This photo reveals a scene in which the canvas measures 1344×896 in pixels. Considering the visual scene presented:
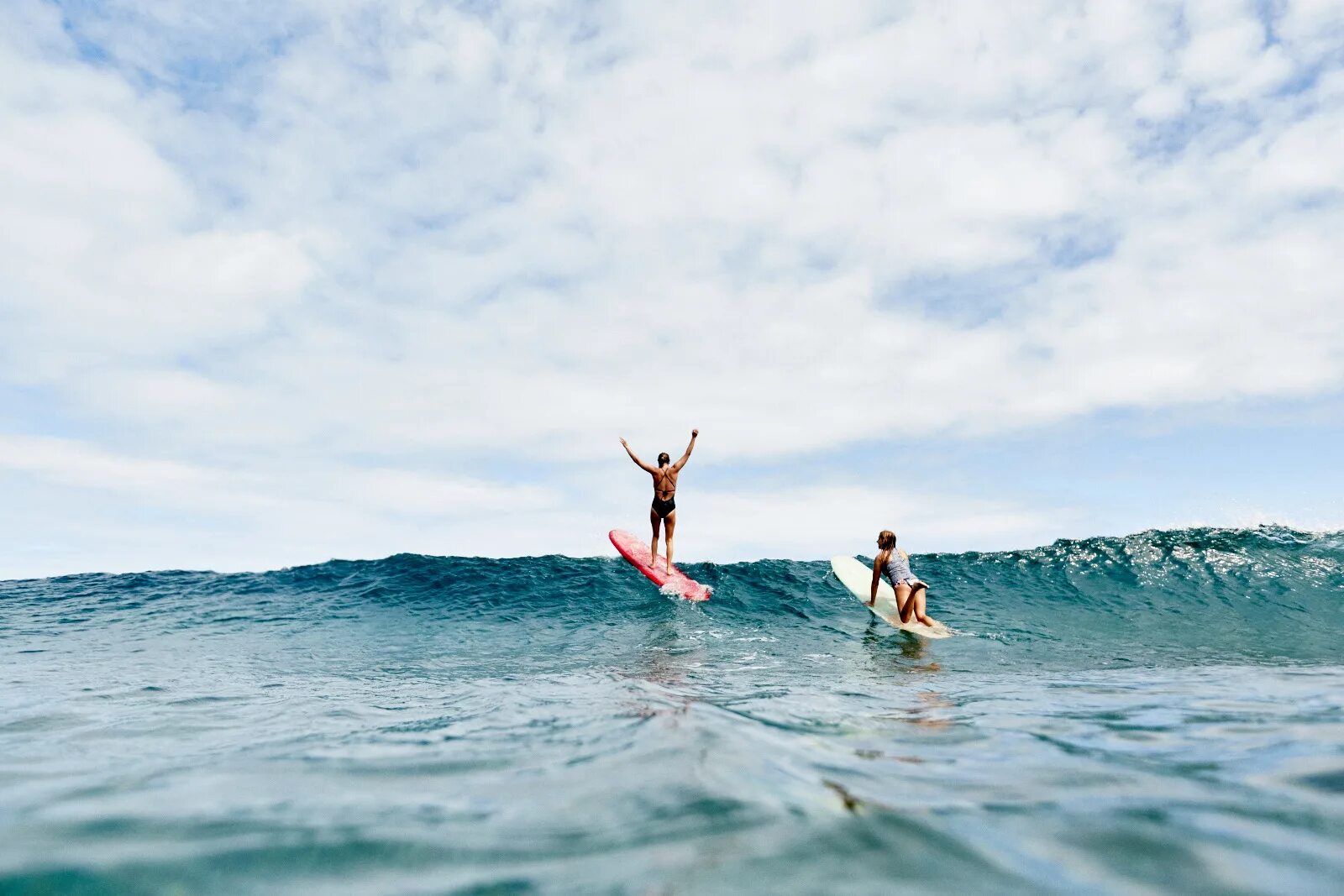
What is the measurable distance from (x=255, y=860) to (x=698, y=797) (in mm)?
1150

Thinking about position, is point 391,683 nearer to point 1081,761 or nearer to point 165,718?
point 165,718

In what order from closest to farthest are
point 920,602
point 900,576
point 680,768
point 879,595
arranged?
point 680,768 < point 900,576 < point 920,602 < point 879,595

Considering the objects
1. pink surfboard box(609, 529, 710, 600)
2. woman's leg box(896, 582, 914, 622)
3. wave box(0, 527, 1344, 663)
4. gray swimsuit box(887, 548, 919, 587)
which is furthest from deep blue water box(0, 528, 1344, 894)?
pink surfboard box(609, 529, 710, 600)

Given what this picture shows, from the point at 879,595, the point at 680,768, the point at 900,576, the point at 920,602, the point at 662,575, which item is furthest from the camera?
the point at 662,575

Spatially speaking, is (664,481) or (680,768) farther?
(664,481)

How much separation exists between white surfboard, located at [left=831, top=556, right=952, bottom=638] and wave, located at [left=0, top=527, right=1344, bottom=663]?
453 millimetres

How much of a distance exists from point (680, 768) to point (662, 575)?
10.5 m

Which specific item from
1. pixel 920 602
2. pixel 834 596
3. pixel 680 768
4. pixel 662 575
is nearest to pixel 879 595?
pixel 920 602

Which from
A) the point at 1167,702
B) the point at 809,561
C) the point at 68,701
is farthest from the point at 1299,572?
the point at 68,701

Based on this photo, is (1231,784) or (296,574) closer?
(1231,784)

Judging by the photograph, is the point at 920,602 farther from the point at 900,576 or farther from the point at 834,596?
the point at 834,596

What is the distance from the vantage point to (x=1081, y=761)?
2840 millimetres

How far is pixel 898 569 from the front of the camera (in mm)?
10039

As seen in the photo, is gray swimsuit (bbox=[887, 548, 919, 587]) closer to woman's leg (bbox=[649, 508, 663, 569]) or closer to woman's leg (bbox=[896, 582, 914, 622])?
woman's leg (bbox=[896, 582, 914, 622])
